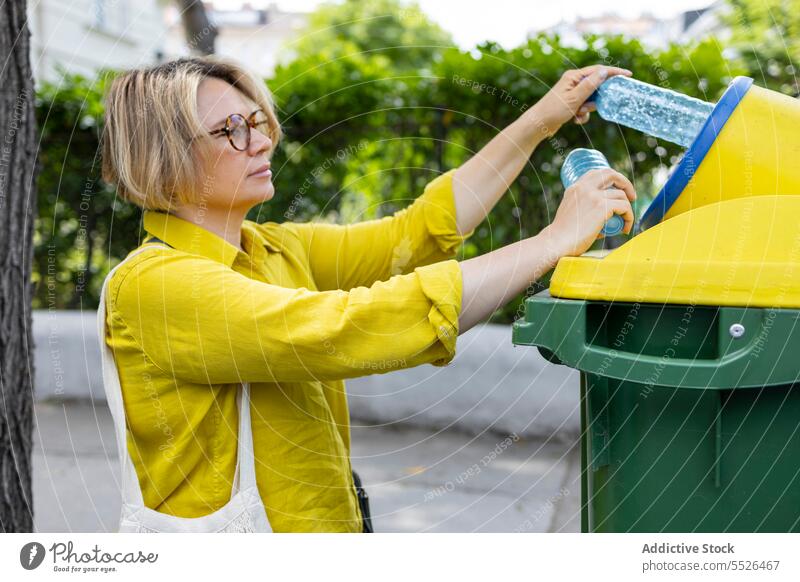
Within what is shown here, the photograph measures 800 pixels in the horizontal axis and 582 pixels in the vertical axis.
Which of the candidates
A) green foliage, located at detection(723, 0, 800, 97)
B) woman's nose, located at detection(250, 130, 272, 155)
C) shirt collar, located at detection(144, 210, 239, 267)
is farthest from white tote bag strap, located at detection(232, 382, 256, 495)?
green foliage, located at detection(723, 0, 800, 97)

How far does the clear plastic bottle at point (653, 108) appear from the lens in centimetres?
163

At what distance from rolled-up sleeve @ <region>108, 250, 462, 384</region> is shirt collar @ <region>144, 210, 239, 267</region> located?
5.3 inches

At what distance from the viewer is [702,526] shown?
1.43 meters

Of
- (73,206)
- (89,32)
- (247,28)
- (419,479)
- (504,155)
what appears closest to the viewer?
(504,155)

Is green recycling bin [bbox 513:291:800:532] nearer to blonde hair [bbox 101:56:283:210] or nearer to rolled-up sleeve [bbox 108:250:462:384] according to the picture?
rolled-up sleeve [bbox 108:250:462:384]

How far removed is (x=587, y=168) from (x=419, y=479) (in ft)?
7.98

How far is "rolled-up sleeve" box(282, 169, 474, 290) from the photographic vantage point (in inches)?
77.1

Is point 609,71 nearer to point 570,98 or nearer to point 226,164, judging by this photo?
point 570,98

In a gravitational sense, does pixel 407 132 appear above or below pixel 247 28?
below

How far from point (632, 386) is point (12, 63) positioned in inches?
77.2

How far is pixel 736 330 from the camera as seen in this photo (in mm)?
1303

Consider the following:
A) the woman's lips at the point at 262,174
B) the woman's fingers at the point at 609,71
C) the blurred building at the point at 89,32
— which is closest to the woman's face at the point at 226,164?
the woman's lips at the point at 262,174

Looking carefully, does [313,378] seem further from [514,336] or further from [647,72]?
[647,72]

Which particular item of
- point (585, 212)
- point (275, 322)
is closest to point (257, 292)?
point (275, 322)
